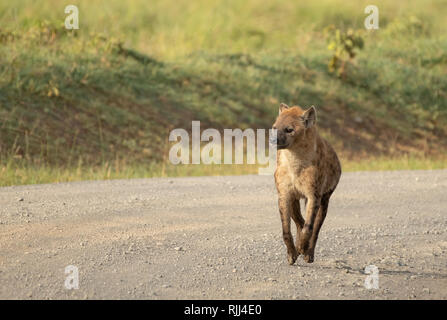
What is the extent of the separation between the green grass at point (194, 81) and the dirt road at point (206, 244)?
3.07m

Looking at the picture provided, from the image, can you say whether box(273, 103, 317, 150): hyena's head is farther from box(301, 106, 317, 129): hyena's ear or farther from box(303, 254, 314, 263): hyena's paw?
box(303, 254, 314, 263): hyena's paw

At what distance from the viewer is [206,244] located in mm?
7414

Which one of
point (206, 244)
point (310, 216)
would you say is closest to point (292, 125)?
point (310, 216)

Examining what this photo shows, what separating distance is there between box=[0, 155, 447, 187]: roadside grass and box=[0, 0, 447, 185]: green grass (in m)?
0.05

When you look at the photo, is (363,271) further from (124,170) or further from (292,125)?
(124,170)

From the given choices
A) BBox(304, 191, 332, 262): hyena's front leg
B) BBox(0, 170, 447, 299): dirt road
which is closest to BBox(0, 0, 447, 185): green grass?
BBox(0, 170, 447, 299): dirt road

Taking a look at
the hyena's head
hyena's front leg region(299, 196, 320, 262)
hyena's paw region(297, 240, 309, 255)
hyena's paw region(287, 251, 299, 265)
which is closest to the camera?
the hyena's head

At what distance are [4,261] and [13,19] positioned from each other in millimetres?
16175

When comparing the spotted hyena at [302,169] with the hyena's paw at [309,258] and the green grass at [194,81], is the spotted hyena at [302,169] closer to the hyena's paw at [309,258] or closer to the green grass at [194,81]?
the hyena's paw at [309,258]

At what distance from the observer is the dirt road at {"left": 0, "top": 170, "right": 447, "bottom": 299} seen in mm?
5914

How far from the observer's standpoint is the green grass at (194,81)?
16.2 metres

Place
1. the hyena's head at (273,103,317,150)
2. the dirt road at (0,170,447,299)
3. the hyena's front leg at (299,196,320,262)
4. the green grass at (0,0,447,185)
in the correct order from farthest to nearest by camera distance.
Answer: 1. the green grass at (0,0,447,185)
2. the hyena's front leg at (299,196,320,262)
3. the dirt road at (0,170,447,299)
4. the hyena's head at (273,103,317,150)

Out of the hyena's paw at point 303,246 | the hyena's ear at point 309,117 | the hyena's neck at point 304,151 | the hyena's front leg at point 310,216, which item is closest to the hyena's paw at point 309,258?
the hyena's paw at point 303,246

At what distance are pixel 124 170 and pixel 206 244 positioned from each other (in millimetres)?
6715
